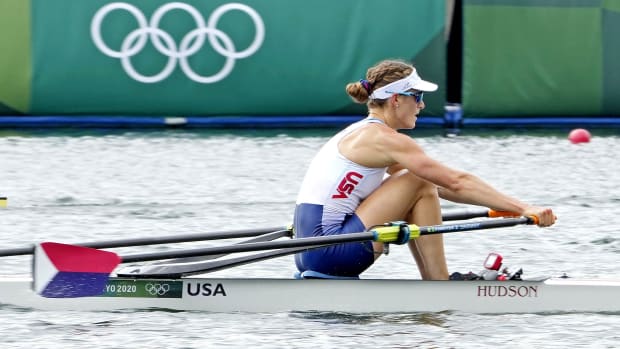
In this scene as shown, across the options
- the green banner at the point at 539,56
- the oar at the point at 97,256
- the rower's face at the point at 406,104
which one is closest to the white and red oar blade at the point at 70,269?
the oar at the point at 97,256

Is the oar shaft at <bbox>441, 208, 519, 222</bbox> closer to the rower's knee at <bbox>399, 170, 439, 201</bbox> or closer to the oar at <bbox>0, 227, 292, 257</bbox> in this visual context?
the rower's knee at <bbox>399, 170, 439, 201</bbox>

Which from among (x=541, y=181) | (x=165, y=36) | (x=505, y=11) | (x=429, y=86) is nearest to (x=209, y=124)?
(x=165, y=36)

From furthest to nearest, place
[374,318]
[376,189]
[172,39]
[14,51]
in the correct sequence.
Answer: [172,39] → [14,51] → [376,189] → [374,318]

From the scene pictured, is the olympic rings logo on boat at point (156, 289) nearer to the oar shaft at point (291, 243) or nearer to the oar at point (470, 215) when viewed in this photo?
the oar shaft at point (291, 243)

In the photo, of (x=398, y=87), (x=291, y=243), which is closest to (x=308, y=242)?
(x=291, y=243)

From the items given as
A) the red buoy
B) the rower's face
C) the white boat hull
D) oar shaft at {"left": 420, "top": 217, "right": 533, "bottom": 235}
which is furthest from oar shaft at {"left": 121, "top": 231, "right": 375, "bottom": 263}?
the red buoy

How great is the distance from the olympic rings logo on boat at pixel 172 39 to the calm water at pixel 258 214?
893mm

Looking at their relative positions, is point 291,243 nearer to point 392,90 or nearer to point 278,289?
point 278,289

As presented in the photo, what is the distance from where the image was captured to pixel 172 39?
18141 mm

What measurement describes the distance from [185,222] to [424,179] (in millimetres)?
4083

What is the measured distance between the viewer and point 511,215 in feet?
28.0

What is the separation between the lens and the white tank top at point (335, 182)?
8352mm

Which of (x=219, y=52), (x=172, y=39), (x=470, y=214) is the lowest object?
(x=470, y=214)

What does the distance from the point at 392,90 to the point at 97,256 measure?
1.94m
